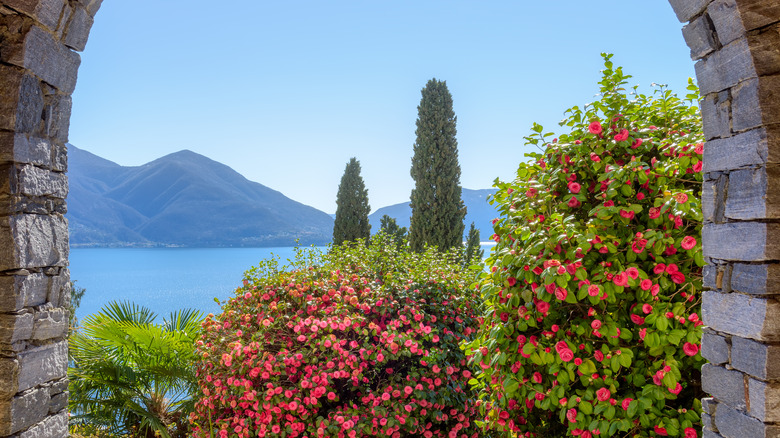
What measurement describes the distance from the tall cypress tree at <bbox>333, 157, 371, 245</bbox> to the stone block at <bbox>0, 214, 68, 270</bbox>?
1048 cm

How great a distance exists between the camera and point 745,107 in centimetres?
210

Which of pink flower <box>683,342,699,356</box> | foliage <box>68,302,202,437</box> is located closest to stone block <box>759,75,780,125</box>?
pink flower <box>683,342,699,356</box>

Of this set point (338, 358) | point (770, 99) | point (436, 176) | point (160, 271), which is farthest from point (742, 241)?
point (160, 271)

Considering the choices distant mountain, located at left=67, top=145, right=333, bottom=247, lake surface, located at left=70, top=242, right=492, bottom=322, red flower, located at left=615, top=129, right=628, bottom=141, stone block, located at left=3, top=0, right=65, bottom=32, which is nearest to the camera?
stone block, located at left=3, top=0, right=65, bottom=32

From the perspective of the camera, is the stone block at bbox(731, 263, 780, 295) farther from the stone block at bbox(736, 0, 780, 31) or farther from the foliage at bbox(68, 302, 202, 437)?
the foliage at bbox(68, 302, 202, 437)

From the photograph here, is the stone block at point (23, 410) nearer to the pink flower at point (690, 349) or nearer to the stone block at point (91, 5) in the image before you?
the stone block at point (91, 5)

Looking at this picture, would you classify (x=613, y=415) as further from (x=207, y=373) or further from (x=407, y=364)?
(x=207, y=373)

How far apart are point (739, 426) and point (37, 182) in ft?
11.4

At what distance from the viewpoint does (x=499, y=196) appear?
3.54 metres

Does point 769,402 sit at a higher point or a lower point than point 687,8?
lower

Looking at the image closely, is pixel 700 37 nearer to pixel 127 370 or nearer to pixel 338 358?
pixel 338 358

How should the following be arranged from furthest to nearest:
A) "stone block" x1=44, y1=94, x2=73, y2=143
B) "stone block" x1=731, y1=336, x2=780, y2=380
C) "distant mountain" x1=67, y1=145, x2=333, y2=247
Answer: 1. "distant mountain" x1=67, y1=145, x2=333, y2=247
2. "stone block" x1=44, y1=94, x2=73, y2=143
3. "stone block" x1=731, y1=336, x2=780, y2=380

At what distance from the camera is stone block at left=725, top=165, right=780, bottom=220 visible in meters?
2.02

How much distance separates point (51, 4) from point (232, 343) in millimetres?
2694
